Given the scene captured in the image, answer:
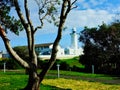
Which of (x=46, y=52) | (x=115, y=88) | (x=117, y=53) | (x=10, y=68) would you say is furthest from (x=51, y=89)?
(x=46, y=52)

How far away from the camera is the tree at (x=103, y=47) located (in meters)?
47.8

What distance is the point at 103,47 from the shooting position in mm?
49375

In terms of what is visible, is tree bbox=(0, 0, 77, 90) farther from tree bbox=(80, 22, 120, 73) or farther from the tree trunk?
tree bbox=(80, 22, 120, 73)

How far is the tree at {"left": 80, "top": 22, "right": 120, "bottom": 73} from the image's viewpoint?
47.8 metres

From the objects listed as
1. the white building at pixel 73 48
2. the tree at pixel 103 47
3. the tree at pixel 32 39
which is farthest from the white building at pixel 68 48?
the tree at pixel 32 39

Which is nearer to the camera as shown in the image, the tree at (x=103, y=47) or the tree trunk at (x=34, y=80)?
the tree trunk at (x=34, y=80)

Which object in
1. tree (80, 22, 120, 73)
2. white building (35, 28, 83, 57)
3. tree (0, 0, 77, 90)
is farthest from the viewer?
white building (35, 28, 83, 57)

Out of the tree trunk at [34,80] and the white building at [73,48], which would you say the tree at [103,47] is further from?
the white building at [73,48]

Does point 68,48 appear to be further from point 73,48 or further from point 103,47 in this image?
point 103,47

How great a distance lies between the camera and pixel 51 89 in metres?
24.0

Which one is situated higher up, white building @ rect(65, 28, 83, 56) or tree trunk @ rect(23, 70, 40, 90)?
white building @ rect(65, 28, 83, 56)

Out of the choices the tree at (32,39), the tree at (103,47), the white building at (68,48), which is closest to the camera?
the tree at (32,39)

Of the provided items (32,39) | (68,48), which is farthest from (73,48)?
(32,39)

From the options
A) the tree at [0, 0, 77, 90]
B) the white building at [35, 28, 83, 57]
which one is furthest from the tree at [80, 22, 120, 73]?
the white building at [35, 28, 83, 57]
